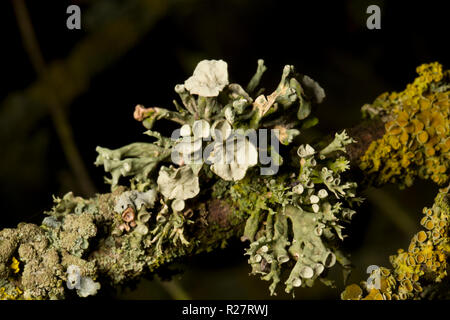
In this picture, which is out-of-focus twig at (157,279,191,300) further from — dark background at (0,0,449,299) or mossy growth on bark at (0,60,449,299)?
mossy growth on bark at (0,60,449,299)

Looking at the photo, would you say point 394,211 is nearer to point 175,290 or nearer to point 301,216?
point 175,290

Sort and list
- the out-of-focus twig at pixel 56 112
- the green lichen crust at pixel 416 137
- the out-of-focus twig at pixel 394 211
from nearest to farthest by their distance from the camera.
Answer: the green lichen crust at pixel 416 137 < the out-of-focus twig at pixel 56 112 < the out-of-focus twig at pixel 394 211

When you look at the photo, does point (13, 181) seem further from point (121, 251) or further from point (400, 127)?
point (400, 127)

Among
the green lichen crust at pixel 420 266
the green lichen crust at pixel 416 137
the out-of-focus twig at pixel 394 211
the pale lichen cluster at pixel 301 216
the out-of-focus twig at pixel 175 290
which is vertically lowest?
the out-of-focus twig at pixel 175 290

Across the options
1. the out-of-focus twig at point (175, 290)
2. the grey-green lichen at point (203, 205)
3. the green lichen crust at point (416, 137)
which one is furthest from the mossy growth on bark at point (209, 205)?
the out-of-focus twig at point (175, 290)

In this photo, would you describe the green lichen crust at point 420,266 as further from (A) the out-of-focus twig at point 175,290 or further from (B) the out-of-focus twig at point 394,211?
(B) the out-of-focus twig at point 394,211

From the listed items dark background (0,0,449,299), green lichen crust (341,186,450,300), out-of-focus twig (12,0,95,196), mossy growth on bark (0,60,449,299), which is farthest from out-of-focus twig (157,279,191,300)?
green lichen crust (341,186,450,300)
